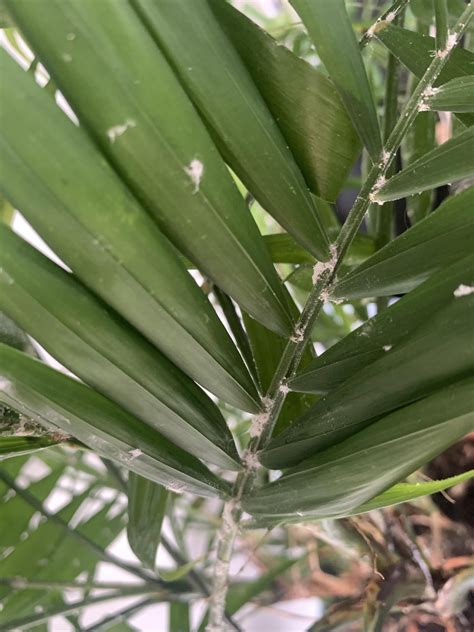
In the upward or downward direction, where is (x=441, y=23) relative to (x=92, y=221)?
upward

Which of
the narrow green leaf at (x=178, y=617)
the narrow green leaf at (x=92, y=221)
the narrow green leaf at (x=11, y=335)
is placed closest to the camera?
the narrow green leaf at (x=92, y=221)

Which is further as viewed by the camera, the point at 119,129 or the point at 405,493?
the point at 405,493

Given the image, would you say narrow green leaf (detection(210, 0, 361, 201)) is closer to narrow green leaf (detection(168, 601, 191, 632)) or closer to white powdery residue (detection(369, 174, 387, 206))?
white powdery residue (detection(369, 174, 387, 206))

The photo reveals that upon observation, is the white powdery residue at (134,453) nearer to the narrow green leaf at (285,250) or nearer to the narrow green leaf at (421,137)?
the narrow green leaf at (285,250)

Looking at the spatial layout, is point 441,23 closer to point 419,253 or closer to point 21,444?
point 419,253

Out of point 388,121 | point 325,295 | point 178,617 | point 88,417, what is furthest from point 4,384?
point 178,617

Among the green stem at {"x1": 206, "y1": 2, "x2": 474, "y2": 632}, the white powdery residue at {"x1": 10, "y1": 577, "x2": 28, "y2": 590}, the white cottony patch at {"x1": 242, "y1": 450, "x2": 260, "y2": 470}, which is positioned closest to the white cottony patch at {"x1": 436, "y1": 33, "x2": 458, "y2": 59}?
the green stem at {"x1": 206, "y1": 2, "x2": 474, "y2": 632}

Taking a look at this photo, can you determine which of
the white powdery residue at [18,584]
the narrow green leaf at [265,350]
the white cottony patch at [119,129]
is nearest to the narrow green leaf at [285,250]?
the narrow green leaf at [265,350]
